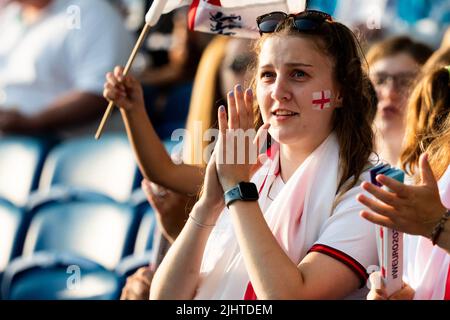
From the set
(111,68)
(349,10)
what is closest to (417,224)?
(349,10)

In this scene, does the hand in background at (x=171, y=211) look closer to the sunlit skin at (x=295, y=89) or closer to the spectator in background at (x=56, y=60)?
the sunlit skin at (x=295, y=89)

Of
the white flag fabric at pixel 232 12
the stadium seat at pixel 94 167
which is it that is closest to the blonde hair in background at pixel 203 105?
the white flag fabric at pixel 232 12

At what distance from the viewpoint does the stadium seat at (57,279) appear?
14.3ft

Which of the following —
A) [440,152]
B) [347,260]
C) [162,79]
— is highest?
[162,79]

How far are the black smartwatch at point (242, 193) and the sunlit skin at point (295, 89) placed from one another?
241 mm

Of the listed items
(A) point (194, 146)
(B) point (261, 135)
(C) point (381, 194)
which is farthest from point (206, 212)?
(A) point (194, 146)

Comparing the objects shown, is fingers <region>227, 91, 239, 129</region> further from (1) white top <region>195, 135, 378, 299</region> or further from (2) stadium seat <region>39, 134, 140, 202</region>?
(2) stadium seat <region>39, 134, 140, 202</region>

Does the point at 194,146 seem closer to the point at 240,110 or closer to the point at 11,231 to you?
the point at 240,110

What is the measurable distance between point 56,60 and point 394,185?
9.75 ft

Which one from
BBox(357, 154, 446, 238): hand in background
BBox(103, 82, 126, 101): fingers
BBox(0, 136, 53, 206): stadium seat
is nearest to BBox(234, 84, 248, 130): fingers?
BBox(357, 154, 446, 238): hand in background

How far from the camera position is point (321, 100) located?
2.75 metres

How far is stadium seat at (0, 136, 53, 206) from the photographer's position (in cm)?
482

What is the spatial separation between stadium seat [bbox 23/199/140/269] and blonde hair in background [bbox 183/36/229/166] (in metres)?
0.61
